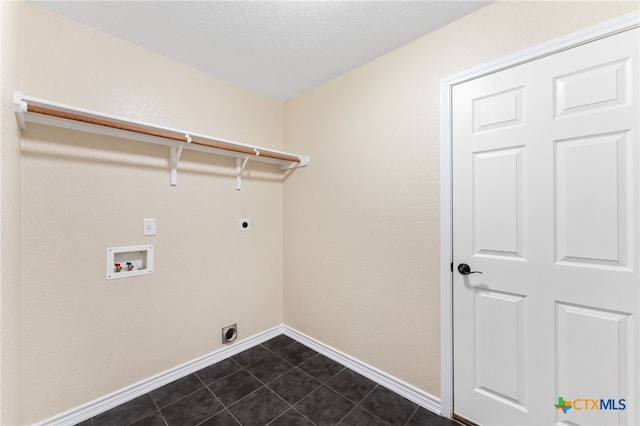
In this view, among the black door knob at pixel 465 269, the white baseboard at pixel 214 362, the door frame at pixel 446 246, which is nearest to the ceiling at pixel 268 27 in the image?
the door frame at pixel 446 246

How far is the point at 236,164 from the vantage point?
224 centimetres

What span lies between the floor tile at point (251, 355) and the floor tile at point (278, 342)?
0.06 m

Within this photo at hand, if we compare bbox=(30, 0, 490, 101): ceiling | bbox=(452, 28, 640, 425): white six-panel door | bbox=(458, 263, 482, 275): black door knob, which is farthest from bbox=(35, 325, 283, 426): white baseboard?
bbox=(30, 0, 490, 101): ceiling

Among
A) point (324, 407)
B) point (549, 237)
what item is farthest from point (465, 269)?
point (324, 407)

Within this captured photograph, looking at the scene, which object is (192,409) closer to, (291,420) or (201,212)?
(291,420)

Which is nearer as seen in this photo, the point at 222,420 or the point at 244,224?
the point at 222,420

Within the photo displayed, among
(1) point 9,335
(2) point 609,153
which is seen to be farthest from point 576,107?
(1) point 9,335

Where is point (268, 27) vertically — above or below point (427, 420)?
above

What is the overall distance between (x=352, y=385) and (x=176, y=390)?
123 centimetres

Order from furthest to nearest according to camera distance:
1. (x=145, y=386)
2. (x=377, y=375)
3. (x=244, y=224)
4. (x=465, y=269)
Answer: (x=244, y=224) < (x=377, y=375) < (x=145, y=386) < (x=465, y=269)

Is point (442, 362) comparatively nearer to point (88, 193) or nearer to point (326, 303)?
point (326, 303)

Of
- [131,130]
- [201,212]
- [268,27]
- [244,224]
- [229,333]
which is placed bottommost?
[229,333]

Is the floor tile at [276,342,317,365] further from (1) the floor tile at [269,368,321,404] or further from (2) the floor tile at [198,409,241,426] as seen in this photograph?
(2) the floor tile at [198,409,241,426]

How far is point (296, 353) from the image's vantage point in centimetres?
224
